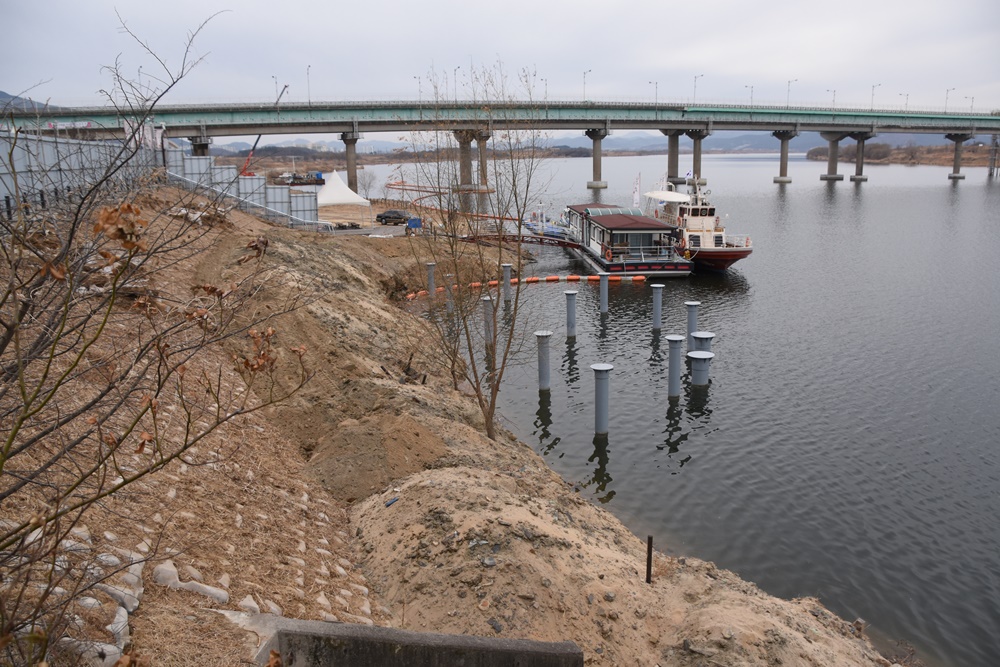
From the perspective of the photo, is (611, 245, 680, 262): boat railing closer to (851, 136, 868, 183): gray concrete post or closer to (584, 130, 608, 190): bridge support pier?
(584, 130, 608, 190): bridge support pier

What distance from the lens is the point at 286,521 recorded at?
10.6m

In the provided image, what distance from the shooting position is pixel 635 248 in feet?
146

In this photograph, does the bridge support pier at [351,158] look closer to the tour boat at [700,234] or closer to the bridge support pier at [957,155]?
the tour boat at [700,234]

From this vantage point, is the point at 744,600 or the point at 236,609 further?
the point at 744,600

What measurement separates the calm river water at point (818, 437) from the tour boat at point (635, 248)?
3321 millimetres

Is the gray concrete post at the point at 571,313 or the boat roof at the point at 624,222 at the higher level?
the boat roof at the point at 624,222

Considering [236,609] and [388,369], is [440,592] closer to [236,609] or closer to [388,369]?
[236,609]

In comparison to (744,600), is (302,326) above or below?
above

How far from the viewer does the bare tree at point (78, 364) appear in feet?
14.6

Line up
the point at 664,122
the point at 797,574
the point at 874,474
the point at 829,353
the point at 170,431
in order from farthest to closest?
1. the point at 664,122
2. the point at 829,353
3. the point at 874,474
4. the point at 797,574
5. the point at 170,431

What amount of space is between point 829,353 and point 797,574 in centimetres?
1499

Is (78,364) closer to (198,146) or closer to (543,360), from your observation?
(543,360)

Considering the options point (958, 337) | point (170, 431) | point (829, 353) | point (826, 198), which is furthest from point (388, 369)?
point (826, 198)

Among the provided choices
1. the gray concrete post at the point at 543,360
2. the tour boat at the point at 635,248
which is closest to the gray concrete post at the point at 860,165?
the tour boat at the point at 635,248
